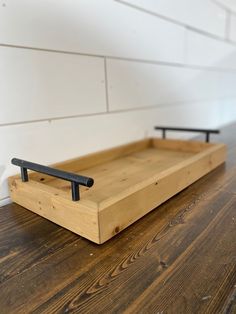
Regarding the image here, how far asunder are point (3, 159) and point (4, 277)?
1.27 feet

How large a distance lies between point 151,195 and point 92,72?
0.56 m

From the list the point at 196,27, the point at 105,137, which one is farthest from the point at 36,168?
the point at 196,27

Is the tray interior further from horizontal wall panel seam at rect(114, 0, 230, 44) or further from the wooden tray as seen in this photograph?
horizontal wall panel seam at rect(114, 0, 230, 44)

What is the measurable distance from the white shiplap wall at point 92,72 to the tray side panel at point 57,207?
0.09 meters

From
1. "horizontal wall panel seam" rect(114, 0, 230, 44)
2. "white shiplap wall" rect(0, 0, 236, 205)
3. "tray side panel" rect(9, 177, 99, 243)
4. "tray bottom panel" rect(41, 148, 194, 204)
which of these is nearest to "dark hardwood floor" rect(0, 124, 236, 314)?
"tray side panel" rect(9, 177, 99, 243)

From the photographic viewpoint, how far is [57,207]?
0.60 metres

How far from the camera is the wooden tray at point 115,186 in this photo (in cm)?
55

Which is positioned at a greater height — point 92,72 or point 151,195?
point 92,72

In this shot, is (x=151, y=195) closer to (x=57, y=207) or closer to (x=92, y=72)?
(x=57, y=207)

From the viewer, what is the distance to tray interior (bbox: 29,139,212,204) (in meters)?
0.76

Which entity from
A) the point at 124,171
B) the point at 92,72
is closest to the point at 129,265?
the point at 124,171

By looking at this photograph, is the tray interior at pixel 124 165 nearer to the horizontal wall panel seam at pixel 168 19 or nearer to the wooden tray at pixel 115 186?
the wooden tray at pixel 115 186

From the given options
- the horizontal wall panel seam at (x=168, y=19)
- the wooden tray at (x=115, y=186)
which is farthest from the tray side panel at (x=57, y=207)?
the horizontal wall panel seam at (x=168, y=19)

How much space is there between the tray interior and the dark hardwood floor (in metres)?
0.14
